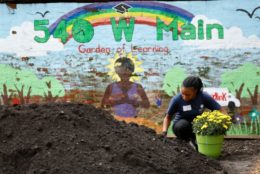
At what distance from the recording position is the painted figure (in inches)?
361

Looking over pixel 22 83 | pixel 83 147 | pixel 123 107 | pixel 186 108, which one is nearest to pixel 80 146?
pixel 83 147

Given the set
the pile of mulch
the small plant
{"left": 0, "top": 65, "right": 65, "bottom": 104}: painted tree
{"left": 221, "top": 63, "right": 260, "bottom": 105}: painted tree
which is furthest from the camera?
{"left": 0, "top": 65, "right": 65, "bottom": 104}: painted tree

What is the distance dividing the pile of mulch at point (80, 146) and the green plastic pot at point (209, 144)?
0.40 meters

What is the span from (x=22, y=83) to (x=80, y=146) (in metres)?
3.85

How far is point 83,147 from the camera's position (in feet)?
19.0

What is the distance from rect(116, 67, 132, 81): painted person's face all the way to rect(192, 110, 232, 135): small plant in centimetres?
228

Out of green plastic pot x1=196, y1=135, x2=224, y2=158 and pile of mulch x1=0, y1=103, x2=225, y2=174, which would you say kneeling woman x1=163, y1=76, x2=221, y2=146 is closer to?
green plastic pot x1=196, y1=135, x2=224, y2=158

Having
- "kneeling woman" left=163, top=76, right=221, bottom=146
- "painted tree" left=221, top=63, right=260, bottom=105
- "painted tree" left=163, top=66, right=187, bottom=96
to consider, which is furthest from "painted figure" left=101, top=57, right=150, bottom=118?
"kneeling woman" left=163, top=76, right=221, bottom=146

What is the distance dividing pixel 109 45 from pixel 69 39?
0.67 meters

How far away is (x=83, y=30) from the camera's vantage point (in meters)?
9.23

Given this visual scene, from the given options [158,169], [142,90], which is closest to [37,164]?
[158,169]

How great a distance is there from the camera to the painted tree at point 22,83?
9344 mm

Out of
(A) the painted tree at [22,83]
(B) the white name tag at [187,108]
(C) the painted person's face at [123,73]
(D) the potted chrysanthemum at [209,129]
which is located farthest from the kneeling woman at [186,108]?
(A) the painted tree at [22,83]

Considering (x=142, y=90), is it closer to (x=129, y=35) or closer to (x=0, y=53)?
(x=129, y=35)
